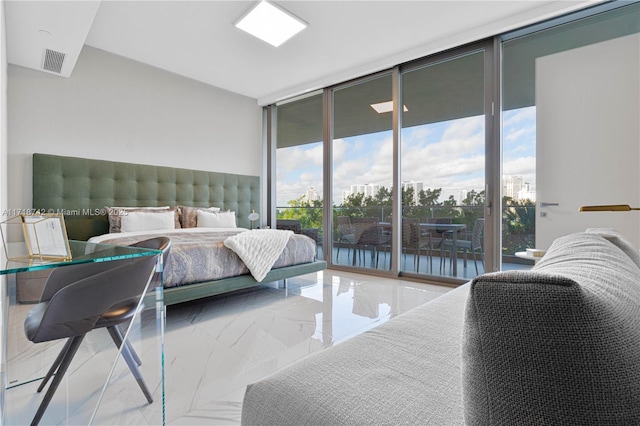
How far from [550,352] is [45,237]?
1355 mm

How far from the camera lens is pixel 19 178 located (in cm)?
337

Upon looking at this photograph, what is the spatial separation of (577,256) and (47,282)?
4.81 feet

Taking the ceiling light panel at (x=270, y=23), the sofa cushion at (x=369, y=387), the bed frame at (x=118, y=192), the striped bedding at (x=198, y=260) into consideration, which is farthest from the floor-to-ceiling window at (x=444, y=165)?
the sofa cushion at (x=369, y=387)

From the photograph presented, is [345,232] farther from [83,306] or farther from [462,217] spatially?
[83,306]

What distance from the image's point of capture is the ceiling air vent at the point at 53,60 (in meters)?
3.10

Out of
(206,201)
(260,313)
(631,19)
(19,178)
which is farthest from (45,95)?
(631,19)

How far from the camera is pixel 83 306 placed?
1136mm

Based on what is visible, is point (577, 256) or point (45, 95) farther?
point (45, 95)

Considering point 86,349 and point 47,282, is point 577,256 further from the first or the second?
point 86,349

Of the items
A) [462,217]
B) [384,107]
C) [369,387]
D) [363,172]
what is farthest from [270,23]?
[369,387]

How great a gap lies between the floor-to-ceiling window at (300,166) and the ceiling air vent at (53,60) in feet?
9.74

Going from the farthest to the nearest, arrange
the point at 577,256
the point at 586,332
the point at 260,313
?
1. the point at 260,313
2. the point at 577,256
3. the point at 586,332

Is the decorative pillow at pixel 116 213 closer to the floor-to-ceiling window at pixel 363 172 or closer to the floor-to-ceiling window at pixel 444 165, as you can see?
the floor-to-ceiling window at pixel 363 172

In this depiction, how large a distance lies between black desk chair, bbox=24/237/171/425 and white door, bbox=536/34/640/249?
3.48 meters
